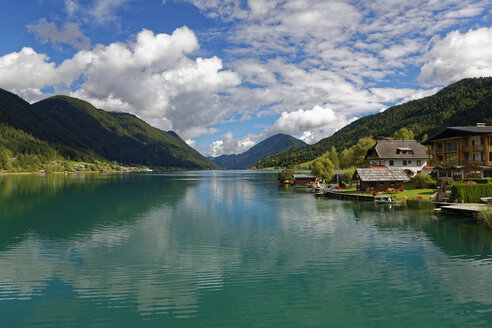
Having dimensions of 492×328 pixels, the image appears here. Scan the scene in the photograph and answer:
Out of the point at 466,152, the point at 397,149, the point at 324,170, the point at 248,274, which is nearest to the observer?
the point at 248,274

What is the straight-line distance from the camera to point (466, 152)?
79.6 m

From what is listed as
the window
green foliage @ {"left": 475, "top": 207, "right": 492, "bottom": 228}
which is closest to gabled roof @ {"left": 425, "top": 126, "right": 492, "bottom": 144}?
the window

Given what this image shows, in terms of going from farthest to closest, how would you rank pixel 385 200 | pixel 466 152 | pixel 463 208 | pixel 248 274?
1. pixel 466 152
2. pixel 385 200
3. pixel 463 208
4. pixel 248 274

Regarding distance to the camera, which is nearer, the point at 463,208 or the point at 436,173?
the point at 463,208

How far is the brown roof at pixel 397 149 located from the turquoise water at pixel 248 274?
5468cm

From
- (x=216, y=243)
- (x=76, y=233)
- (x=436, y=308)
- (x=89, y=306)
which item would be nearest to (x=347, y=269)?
(x=436, y=308)

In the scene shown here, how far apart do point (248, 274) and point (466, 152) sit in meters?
78.9

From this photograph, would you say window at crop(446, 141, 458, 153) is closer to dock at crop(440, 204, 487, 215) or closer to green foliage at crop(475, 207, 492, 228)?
dock at crop(440, 204, 487, 215)

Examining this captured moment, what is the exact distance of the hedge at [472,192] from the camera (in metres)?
53.2

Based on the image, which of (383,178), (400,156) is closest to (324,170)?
(400,156)

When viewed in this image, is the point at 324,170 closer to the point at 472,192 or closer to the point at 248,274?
the point at 472,192

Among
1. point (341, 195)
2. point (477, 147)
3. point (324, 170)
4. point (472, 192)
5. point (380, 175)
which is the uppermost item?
point (477, 147)

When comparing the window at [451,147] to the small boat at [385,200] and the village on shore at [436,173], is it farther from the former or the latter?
the small boat at [385,200]

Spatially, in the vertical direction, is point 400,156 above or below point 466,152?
below
